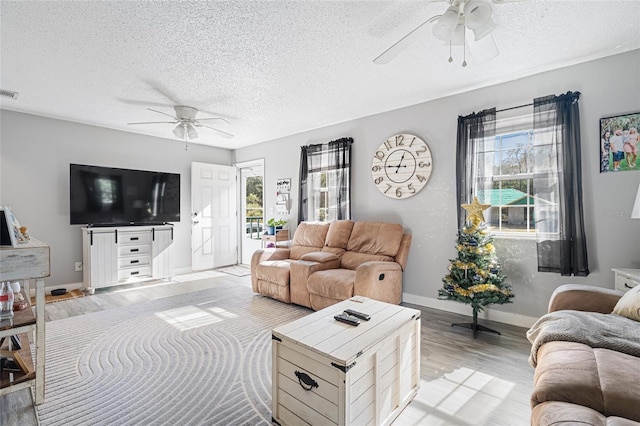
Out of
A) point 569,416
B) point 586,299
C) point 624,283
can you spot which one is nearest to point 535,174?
point 624,283

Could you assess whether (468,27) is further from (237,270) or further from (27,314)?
(237,270)

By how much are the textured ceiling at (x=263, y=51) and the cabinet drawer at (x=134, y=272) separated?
233 centimetres

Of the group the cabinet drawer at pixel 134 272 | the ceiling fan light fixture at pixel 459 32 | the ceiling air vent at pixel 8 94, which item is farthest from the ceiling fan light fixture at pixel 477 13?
the cabinet drawer at pixel 134 272

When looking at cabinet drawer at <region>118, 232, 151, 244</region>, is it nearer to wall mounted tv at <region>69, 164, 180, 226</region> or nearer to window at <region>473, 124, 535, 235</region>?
wall mounted tv at <region>69, 164, 180, 226</region>

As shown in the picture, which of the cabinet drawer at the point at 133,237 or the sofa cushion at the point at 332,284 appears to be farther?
the cabinet drawer at the point at 133,237

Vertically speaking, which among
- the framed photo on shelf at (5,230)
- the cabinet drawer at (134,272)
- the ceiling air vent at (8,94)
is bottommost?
the cabinet drawer at (134,272)

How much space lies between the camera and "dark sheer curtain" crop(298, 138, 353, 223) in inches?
167

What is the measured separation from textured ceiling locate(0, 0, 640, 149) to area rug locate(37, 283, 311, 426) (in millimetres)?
2475

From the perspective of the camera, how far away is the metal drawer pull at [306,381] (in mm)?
1425

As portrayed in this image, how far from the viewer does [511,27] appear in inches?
84.4

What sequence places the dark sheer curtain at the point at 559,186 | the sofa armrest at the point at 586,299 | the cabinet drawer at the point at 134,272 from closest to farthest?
the sofa armrest at the point at 586,299
the dark sheer curtain at the point at 559,186
the cabinet drawer at the point at 134,272

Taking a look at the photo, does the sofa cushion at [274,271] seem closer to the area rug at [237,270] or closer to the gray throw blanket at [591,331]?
the area rug at [237,270]

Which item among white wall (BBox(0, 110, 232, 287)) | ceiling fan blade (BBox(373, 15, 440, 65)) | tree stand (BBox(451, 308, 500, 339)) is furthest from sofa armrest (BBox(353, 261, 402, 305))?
white wall (BBox(0, 110, 232, 287))

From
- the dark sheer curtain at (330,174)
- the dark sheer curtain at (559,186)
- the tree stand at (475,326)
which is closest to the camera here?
the dark sheer curtain at (559,186)
